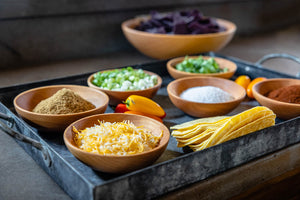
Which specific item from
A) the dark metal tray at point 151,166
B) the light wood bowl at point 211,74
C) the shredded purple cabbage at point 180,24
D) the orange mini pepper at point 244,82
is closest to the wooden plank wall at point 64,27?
the shredded purple cabbage at point 180,24

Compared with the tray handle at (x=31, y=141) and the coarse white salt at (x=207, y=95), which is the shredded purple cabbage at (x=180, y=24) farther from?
the tray handle at (x=31, y=141)

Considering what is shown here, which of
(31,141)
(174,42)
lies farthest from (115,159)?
(174,42)

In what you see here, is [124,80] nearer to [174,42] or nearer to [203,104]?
[203,104]

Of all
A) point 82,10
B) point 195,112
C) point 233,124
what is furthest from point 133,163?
point 82,10

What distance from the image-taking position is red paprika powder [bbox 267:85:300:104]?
1.15 metres

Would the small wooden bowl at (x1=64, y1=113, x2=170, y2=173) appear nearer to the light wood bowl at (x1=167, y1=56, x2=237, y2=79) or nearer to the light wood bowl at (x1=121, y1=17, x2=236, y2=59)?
the light wood bowl at (x1=167, y1=56, x2=237, y2=79)

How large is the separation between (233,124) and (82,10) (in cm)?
127

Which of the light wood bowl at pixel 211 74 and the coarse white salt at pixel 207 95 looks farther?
the light wood bowl at pixel 211 74

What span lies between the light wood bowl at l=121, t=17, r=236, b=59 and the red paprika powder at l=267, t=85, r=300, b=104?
610 mm

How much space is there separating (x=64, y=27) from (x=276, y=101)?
121cm

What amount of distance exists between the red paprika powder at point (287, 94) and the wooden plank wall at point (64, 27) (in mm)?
1117

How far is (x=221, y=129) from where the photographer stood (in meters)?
0.90

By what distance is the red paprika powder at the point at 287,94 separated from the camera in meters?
1.15

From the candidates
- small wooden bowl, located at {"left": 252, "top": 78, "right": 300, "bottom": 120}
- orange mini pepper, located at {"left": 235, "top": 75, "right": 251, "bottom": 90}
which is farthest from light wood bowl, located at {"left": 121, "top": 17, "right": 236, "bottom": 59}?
small wooden bowl, located at {"left": 252, "top": 78, "right": 300, "bottom": 120}
